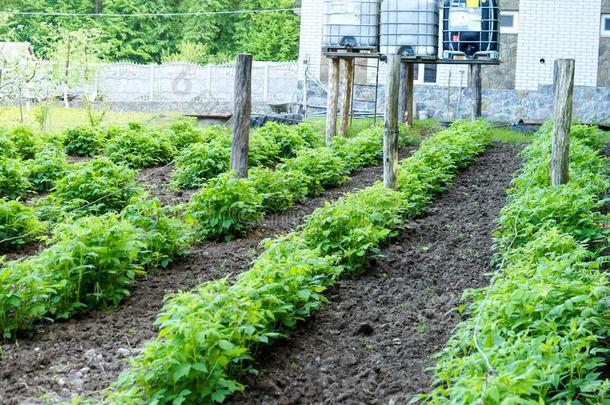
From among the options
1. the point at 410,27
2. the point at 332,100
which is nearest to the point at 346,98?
the point at 332,100

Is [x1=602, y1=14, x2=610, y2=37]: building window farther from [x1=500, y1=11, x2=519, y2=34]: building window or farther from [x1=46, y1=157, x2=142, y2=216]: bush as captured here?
[x1=46, y1=157, x2=142, y2=216]: bush

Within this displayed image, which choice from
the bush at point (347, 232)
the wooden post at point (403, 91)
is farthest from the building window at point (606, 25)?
the bush at point (347, 232)

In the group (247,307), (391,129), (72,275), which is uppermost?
(391,129)

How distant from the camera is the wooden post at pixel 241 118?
12297 mm

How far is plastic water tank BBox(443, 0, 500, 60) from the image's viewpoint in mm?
18062

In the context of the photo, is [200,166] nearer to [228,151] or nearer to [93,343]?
[228,151]

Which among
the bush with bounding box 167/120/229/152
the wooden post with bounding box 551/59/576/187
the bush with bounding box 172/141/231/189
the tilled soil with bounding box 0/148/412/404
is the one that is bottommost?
the tilled soil with bounding box 0/148/412/404

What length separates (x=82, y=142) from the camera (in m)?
17.8

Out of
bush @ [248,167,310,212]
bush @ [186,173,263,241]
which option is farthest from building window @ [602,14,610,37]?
bush @ [186,173,263,241]

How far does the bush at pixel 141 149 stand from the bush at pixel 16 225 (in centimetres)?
568

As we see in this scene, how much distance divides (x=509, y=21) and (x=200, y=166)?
17.4m

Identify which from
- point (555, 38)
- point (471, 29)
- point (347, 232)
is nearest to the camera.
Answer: point (347, 232)

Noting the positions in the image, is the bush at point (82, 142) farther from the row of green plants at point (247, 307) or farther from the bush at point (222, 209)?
the row of green plants at point (247, 307)

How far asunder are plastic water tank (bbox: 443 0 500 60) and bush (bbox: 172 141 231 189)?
584cm
